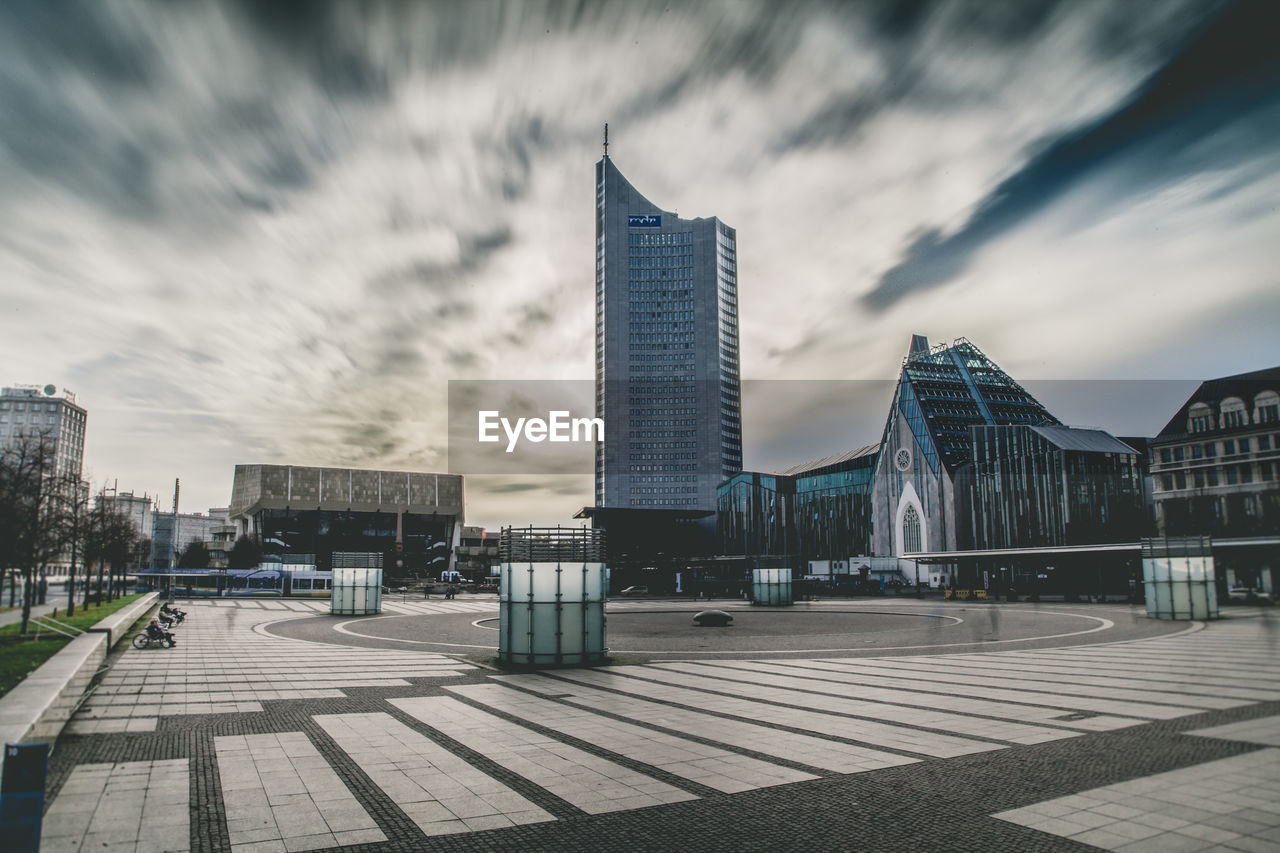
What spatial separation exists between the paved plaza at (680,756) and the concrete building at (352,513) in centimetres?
13692

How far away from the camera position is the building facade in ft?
341

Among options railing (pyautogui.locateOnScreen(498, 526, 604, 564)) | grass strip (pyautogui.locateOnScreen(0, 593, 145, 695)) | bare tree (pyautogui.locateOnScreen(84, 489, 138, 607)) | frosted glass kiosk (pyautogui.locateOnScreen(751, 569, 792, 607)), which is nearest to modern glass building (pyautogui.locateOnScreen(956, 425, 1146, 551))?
frosted glass kiosk (pyautogui.locateOnScreen(751, 569, 792, 607))

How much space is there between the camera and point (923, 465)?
10775 cm

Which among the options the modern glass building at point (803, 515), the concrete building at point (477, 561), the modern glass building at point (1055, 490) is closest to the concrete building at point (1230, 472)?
the modern glass building at point (1055, 490)

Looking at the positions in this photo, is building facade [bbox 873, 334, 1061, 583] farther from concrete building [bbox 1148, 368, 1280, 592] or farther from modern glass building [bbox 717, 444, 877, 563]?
concrete building [bbox 1148, 368, 1280, 592]

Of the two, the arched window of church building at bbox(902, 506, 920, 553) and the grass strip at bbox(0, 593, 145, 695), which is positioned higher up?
the arched window of church building at bbox(902, 506, 920, 553)

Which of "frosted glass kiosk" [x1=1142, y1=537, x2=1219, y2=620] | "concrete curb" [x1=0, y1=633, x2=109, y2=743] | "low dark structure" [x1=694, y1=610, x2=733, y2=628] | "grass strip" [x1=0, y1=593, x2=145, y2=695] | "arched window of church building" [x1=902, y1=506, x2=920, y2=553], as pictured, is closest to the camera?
"concrete curb" [x1=0, y1=633, x2=109, y2=743]

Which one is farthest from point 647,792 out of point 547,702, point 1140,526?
point 1140,526

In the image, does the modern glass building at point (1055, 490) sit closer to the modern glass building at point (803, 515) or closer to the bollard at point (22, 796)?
the modern glass building at point (803, 515)

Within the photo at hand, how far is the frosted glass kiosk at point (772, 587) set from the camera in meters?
56.7

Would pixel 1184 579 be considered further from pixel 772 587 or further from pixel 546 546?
pixel 546 546

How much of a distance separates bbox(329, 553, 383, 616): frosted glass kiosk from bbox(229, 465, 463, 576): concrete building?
105454 mm

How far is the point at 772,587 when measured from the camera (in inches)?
2240

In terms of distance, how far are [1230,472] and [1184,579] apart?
6.41m
